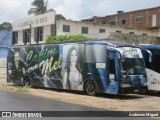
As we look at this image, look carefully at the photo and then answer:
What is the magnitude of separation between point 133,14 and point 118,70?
58306 millimetres

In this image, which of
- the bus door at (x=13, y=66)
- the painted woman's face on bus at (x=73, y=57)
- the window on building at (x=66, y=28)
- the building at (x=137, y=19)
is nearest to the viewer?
the painted woman's face on bus at (x=73, y=57)

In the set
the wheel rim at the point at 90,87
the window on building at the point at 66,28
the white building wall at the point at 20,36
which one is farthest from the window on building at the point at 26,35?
the wheel rim at the point at 90,87

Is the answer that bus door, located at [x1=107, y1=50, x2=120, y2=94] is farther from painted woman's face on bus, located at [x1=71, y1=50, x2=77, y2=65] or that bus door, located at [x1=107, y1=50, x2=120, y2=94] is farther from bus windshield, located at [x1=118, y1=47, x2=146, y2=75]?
painted woman's face on bus, located at [x1=71, y1=50, x2=77, y2=65]

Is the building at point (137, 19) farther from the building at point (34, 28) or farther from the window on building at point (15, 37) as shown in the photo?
the building at point (34, 28)

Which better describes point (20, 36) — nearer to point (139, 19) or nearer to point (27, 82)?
point (139, 19)

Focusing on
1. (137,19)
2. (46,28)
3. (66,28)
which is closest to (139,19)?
(137,19)

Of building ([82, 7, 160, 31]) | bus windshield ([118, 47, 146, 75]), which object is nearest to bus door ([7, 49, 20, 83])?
bus windshield ([118, 47, 146, 75])

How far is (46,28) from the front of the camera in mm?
48531

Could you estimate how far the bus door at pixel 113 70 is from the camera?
62.5 ft

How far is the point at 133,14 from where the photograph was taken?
75938 millimetres

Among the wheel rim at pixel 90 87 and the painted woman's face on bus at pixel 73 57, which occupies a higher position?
the painted woman's face on bus at pixel 73 57

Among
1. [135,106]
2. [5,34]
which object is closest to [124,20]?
[5,34]

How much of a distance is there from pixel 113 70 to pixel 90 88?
204cm

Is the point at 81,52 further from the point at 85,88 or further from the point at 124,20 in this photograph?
the point at 124,20
